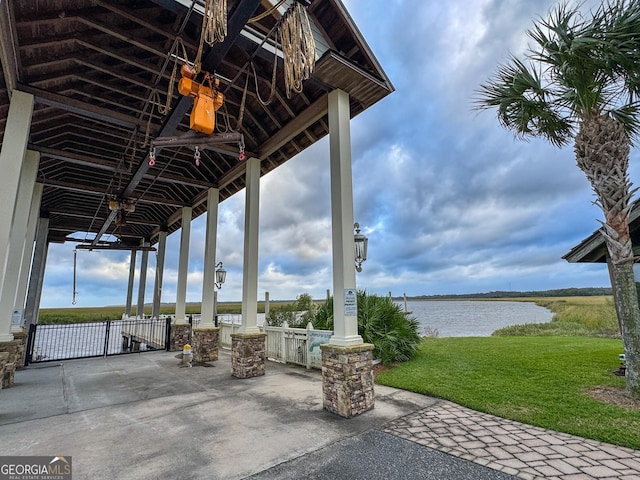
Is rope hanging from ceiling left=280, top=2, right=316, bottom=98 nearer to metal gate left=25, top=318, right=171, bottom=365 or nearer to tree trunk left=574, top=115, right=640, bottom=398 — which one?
tree trunk left=574, top=115, right=640, bottom=398

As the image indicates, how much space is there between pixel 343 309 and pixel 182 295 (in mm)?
7790

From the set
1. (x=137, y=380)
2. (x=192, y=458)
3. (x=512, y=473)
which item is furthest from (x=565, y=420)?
(x=137, y=380)

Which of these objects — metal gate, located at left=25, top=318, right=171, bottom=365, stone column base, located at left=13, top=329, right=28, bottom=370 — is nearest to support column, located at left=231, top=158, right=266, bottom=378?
metal gate, located at left=25, top=318, right=171, bottom=365

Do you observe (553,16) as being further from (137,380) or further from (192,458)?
(137,380)

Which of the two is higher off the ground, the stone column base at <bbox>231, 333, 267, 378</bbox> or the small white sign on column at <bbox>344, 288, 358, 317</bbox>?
the small white sign on column at <bbox>344, 288, 358, 317</bbox>

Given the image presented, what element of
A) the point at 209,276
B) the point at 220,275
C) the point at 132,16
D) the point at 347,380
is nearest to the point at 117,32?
the point at 132,16

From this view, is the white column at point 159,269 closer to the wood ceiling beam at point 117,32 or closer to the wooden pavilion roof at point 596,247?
the wood ceiling beam at point 117,32

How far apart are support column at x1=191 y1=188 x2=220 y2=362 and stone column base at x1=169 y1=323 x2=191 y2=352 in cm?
239

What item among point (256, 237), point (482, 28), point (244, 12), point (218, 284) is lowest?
point (218, 284)

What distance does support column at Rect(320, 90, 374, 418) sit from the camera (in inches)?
160

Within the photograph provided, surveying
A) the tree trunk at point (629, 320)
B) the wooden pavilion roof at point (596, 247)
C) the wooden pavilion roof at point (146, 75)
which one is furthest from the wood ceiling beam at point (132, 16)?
the wooden pavilion roof at point (596, 247)

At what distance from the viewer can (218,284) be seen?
34.5ft

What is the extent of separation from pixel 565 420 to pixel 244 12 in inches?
228

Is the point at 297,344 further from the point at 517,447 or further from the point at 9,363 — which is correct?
the point at 9,363
